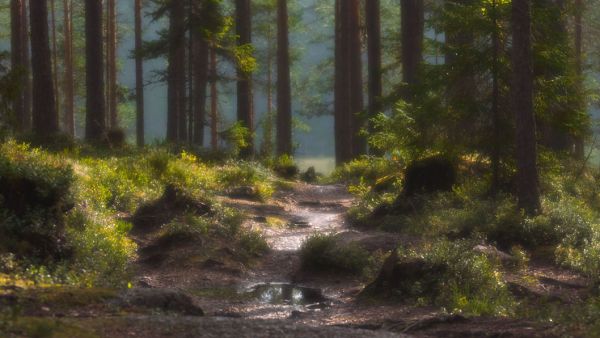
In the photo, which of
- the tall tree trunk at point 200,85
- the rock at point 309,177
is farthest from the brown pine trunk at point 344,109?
the tall tree trunk at point 200,85

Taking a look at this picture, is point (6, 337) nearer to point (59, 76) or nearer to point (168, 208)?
point (168, 208)

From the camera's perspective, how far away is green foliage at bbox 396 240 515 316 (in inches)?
352

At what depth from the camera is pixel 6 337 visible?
204 inches

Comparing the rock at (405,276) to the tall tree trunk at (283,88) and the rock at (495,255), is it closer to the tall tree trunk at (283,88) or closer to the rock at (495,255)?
the rock at (495,255)

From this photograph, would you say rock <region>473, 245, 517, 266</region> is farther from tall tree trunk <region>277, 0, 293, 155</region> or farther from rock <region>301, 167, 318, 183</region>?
tall tree trunk <region>277, 0, 293, 155</region>

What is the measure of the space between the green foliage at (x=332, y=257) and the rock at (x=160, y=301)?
4.21 metres

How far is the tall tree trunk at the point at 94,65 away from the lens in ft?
72.0

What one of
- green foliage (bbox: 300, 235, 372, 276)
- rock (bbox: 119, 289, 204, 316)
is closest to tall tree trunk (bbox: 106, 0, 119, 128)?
green foliage (bbox: 300, 235, 372, 276)

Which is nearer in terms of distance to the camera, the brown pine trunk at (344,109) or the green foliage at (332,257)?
the green foliage at (332,257)

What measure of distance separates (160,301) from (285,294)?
3485 millimetres

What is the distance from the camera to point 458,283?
954cm

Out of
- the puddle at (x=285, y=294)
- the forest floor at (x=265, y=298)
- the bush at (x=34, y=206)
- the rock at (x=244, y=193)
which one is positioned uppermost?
the bush at (x=34, y=206)

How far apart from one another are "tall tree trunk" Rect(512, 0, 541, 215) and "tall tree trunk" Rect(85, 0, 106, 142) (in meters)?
13.0

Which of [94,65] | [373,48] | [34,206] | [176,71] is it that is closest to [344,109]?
[373,48]
